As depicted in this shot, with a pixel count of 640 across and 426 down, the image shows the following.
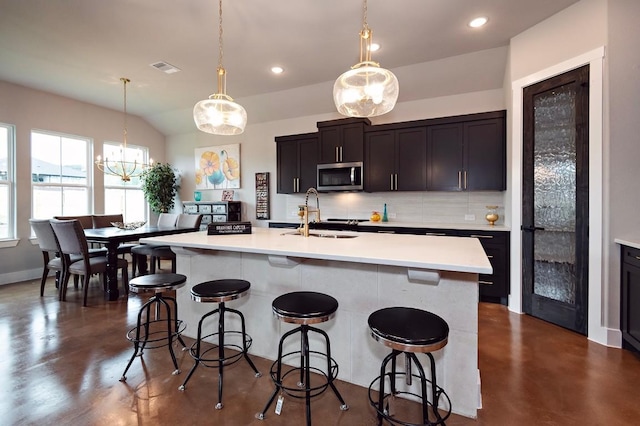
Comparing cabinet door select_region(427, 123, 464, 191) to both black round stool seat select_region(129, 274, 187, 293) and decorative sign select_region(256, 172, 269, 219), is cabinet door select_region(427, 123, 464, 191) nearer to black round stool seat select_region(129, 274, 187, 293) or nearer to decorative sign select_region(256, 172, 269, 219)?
decorative sign select_region(256, 172, 269, 219)

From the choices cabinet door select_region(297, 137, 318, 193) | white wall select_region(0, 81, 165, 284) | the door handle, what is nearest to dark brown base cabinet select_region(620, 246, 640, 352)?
the door handle

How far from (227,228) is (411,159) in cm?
285

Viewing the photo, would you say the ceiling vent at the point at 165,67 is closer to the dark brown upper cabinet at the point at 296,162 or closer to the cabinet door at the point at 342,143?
the dark brown upper cabinet at the point at 296,162

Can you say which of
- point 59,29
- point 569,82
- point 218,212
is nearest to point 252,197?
point 218,212

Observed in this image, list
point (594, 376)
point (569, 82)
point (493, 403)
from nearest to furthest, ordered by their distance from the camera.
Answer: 1. point (493, 403)
2. point (594, 376)
3. point (569, 82)

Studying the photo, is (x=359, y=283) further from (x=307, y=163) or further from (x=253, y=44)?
(x=307, y=163)

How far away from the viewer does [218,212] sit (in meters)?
5.97

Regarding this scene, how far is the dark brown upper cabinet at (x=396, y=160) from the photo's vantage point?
4.28 meters

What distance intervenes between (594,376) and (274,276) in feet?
7.73

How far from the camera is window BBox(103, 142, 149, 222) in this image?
604cm

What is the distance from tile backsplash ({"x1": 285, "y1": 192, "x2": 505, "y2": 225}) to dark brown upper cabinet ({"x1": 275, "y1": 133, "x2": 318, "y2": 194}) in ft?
1.14

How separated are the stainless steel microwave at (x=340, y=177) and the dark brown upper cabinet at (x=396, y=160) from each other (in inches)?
5.5

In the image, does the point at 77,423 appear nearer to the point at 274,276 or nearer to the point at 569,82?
the point at 274,276

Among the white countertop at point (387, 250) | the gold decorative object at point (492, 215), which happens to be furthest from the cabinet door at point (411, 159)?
the white countertop at point (387, 250)
